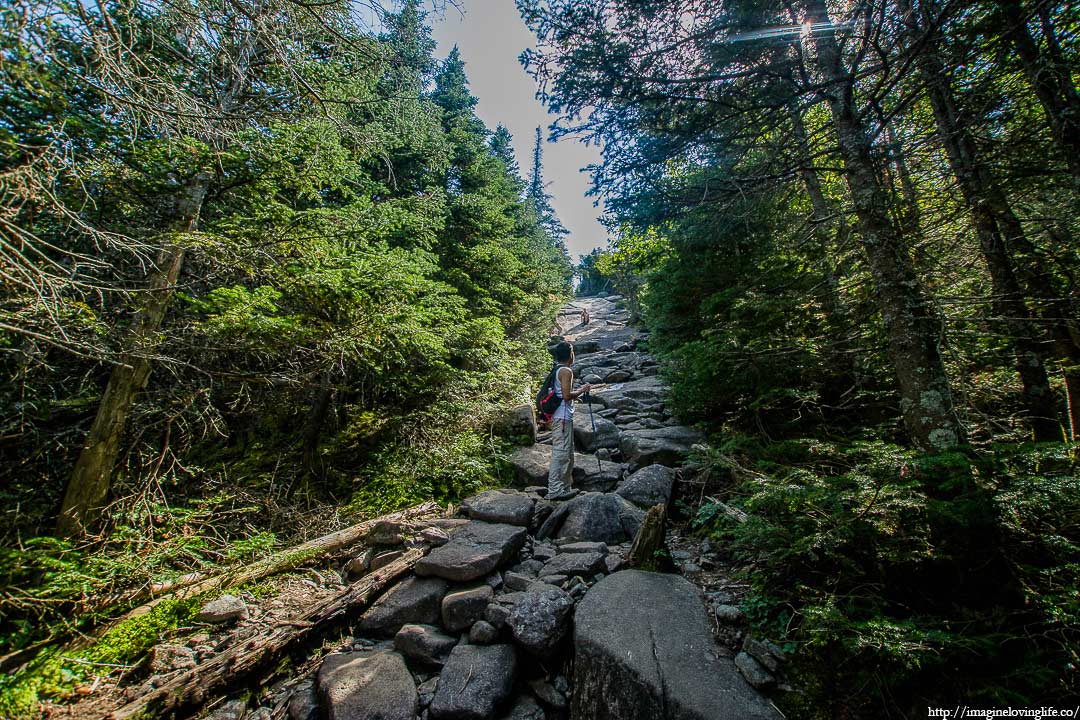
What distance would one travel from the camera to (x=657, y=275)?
9258mm

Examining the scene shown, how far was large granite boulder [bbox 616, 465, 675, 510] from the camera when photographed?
17.1 ft

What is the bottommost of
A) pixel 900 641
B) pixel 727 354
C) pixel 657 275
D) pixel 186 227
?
pixel 900 641

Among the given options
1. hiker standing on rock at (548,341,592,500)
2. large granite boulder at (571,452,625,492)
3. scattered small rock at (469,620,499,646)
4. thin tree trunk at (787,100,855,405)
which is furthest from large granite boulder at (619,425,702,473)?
scattered small rock at (469,620,499,646)

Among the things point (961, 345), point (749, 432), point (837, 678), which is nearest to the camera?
point (837, 678)

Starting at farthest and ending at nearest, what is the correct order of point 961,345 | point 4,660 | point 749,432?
point 749,432, point 961,345, point 4,660

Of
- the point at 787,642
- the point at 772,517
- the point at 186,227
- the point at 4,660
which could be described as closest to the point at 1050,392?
the point at 772,517

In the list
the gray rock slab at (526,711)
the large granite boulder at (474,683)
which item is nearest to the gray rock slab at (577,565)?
the large granite boulder at (474,683)

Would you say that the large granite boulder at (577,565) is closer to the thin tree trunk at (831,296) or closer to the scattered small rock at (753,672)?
the scattered small rock at (753,672)

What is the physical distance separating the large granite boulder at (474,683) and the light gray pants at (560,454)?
2.83 metres

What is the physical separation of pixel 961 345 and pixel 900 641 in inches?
191

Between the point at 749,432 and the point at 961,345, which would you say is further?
the point at 749,432

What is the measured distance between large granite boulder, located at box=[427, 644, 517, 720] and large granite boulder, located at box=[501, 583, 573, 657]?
222mm

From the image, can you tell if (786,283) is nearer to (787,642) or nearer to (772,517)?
(772,517)

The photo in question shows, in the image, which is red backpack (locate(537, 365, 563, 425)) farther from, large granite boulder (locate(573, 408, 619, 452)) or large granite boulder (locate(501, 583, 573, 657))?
large granite boulder (locate(501, 583, 573, 657))
